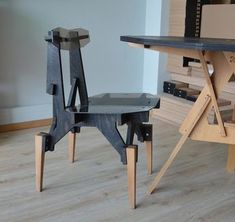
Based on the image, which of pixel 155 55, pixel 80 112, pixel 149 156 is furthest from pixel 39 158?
pixel 155 55

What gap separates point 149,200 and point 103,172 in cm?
38

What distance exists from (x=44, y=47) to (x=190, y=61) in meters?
1.18

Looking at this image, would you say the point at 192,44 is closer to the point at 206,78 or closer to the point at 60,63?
the point at 206,78

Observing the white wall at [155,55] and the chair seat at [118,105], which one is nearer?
the chair seat at [118,105]

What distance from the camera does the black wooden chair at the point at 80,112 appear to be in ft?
5.01

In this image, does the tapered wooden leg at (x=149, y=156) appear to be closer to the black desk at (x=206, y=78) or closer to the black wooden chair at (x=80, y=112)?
the black wooden chair at (x=80, y=112)

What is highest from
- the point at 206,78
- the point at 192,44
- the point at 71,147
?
the point at 192,44

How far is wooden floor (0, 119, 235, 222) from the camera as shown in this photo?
4.85ft

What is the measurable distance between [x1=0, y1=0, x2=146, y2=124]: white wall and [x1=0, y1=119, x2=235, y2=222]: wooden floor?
0.39m

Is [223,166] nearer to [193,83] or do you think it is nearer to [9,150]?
[193,83]

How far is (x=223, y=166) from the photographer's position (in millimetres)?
2012

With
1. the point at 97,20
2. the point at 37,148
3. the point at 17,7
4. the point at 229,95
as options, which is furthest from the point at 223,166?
the point at 17,7

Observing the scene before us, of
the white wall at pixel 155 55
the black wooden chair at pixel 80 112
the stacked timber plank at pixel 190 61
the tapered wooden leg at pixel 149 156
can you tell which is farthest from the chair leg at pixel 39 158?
the white wall at pixel 155 55

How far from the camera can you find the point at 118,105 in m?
1.67
